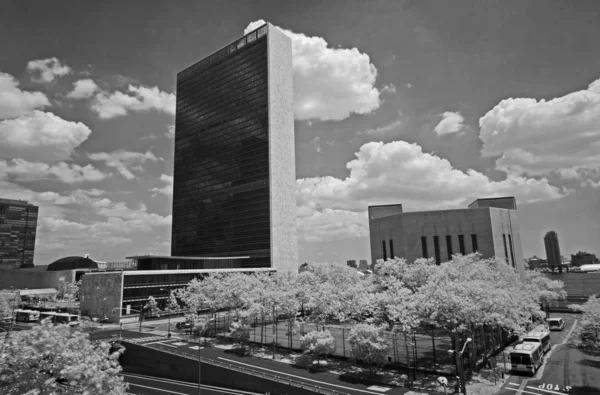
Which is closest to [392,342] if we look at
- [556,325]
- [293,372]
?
[293,372]

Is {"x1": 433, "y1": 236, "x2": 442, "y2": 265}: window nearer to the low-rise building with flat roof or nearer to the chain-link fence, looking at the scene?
the low-rise building with flat roof

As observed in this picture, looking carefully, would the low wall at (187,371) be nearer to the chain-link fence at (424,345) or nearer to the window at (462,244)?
the chain-link fence at (424,345)

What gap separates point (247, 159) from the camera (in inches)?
6850

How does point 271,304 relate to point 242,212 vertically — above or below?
below

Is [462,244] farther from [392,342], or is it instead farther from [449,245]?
[392,342]

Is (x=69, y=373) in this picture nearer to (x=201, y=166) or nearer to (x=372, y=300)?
(x=372, y=300)

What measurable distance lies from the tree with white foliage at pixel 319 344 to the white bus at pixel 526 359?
23.0 metres

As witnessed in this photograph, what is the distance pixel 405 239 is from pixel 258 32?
132 metres

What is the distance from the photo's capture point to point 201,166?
195750 mm

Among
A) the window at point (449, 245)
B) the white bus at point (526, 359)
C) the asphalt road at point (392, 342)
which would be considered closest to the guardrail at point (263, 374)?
the asphalt road at point (392, 342)

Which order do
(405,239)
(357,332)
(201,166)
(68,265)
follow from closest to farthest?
(357,332)
(405,239)
(68,265)
(201,166)

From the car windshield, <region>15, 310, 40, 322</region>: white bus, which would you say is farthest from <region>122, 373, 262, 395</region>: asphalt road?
<region>15, 310, 40, 322</region>: white bus

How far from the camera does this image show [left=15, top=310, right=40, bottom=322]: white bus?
95938mm

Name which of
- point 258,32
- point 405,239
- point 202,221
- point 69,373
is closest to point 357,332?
point 69,373
